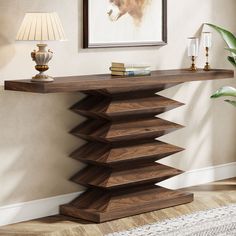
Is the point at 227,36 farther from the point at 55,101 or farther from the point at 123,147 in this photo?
the point at 55,101

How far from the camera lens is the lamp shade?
4.10 meters

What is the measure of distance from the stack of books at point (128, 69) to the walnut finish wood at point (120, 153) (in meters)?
0.49

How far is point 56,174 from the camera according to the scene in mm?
4637

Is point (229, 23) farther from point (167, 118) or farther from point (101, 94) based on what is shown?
point (101, 94)

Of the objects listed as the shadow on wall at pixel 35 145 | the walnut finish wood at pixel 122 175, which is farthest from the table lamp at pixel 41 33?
the walnut finish wood at pixel 122 175

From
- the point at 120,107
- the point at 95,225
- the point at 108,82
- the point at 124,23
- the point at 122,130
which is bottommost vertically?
the point at 95,225

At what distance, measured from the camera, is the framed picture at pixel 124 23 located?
465 centimetres

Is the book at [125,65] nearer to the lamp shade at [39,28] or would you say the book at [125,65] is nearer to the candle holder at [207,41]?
the lamp shade at [39,28]

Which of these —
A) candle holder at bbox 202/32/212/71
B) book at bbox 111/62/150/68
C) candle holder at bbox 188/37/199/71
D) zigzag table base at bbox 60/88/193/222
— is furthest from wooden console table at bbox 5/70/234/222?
candle holder at bbox 202/32/212/71

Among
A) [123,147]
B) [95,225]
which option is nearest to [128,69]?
[123,147]

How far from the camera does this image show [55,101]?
4.56 m

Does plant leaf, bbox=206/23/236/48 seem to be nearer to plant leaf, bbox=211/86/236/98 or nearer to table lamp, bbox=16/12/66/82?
plant leaf, bbox=211/86/236/98

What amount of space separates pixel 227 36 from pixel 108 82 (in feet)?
4.39

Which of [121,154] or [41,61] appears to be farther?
[121,154]
